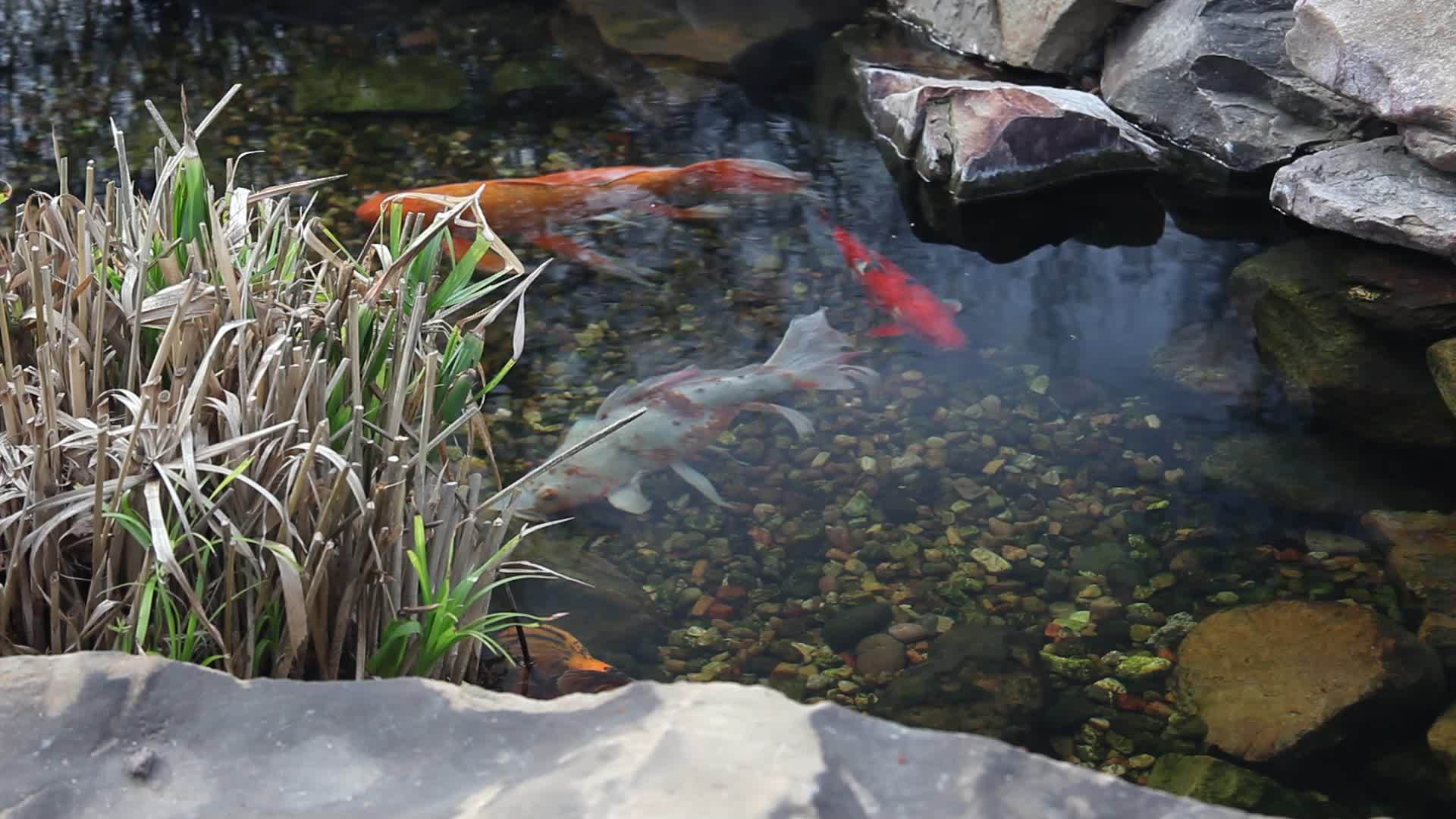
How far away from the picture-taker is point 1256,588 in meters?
3.29

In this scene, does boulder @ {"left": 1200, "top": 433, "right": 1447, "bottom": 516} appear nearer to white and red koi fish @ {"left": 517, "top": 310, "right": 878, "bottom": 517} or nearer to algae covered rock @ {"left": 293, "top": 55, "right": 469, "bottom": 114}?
white and red koi fish @ {"left": 517, "top": 310, "right": 878, "bottom": 517}

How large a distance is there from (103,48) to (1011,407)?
560cm

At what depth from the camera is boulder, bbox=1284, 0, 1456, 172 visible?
4246 mm

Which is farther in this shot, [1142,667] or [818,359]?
[818,359]

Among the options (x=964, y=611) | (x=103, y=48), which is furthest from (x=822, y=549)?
(x=103, y=48)

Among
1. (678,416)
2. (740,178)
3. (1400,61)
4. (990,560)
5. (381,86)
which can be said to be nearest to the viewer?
(990,560)

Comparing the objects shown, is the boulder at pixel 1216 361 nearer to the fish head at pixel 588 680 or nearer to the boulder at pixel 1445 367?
the boulder at pixel 1445 367

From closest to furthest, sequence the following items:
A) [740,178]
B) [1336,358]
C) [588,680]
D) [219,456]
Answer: [219,456]
[588,680]
[1336,358]
[740,178]

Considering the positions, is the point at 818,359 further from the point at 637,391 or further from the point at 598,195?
the point at 598,195

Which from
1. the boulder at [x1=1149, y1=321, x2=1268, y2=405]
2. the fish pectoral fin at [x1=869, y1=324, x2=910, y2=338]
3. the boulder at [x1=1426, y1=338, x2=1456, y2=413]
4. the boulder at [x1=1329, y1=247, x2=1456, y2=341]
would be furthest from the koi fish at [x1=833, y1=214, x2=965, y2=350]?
the boulder at [x1=1426, y1=338, x2=1456, y2=413]

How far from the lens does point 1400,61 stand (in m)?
4.35

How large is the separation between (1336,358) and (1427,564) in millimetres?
973

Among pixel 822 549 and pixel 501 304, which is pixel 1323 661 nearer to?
pixel 822 549

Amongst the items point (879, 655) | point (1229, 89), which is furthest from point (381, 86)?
point (879, 655)
